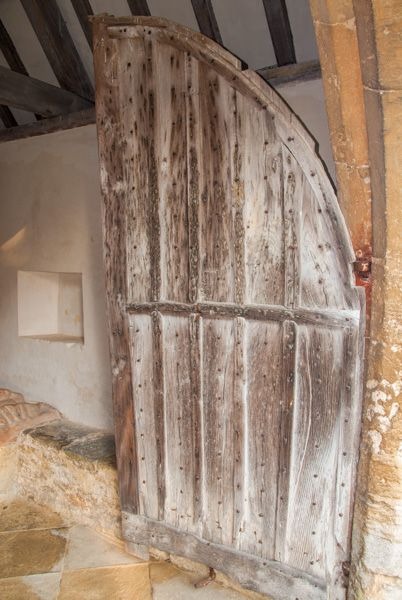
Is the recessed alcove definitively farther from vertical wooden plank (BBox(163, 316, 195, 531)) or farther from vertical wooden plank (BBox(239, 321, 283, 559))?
vertical wooden plank (BBox(239, 321, 283, 559))

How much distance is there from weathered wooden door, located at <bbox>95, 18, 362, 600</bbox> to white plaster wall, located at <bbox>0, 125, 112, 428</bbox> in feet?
2.95

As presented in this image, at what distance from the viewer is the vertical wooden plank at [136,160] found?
234 centimetres

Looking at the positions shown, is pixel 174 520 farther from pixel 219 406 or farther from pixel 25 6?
pixel 25 6

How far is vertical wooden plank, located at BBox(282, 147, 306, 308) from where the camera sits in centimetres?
198

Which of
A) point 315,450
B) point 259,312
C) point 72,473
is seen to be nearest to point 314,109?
point 259,312

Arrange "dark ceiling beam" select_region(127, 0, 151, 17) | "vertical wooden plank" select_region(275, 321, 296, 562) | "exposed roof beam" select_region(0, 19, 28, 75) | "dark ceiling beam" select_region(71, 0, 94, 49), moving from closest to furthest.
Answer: "vertical wooden plank" select_region(275, 321, 296, 562)
"dark ceiling beam" select_region(127, 0, 151, 17)
"dark ceiling beam" select_region(71, 0, 94, 49)
"exposed roof beam" select_region(0, 19, 28, 75)

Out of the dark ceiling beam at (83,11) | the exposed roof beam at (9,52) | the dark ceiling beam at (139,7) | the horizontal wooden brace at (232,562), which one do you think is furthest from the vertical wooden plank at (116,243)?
the exposed roof beam at (9,52)

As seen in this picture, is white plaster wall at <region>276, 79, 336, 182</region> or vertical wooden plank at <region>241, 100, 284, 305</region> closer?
vertical wooden plank at <region>241, 100, 284, 305</region>

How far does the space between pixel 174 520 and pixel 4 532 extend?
1282 millimetres

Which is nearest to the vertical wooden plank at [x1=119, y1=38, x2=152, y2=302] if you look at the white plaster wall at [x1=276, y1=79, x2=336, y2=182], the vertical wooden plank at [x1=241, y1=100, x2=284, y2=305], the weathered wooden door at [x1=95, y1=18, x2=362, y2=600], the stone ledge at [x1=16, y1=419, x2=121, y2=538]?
the weathered wooden door at [x1=95, y1=18, x2=362, y2=600]

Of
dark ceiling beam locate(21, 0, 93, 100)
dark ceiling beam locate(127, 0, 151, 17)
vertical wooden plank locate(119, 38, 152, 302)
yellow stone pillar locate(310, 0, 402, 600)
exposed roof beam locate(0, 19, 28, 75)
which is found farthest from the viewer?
exposed roof beam locate(0, 19, 28, 75)

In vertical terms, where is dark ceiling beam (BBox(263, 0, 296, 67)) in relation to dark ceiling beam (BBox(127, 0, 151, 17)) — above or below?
below

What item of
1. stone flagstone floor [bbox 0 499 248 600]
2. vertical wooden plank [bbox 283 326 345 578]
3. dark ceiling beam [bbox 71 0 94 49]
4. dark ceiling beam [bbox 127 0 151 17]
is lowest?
stone flagstone floor [bbox 0 499 248 600]

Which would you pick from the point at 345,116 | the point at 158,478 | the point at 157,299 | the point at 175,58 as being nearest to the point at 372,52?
the point at 345,116
